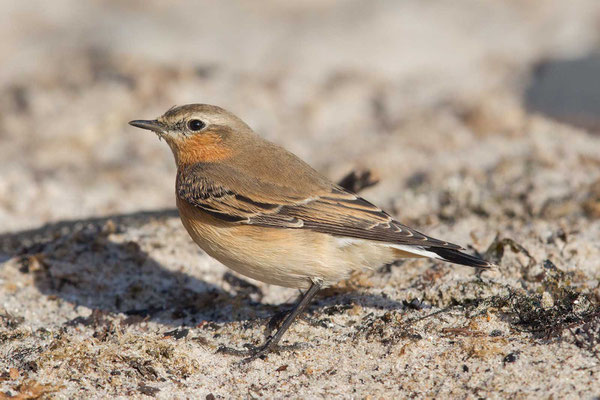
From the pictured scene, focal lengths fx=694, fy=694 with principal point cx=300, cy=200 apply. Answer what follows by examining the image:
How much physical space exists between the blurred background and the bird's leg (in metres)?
2.75

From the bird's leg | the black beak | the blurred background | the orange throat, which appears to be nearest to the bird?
the bird's leg

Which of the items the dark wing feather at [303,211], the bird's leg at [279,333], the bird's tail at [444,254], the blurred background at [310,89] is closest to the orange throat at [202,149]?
the dark wing feather at [303,211]

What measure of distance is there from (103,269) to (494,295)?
382cm

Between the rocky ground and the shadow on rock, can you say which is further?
the shadow on rock

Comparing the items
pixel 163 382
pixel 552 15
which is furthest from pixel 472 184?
pixel 552 15

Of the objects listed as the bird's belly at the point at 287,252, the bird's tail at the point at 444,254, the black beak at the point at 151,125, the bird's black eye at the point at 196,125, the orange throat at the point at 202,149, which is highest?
the bird's black eye at the point at 196,125

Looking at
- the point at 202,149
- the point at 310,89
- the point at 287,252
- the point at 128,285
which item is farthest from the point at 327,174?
the point at 287,252

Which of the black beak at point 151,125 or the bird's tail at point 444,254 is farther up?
the black beak at point 151,125

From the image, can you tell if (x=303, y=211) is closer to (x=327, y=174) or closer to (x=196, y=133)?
(x=196, y=133)

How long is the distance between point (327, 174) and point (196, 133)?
11.5ft

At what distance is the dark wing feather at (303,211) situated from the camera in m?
5.58

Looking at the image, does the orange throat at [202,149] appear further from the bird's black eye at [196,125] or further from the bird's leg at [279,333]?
the bird's leg at [279,333]

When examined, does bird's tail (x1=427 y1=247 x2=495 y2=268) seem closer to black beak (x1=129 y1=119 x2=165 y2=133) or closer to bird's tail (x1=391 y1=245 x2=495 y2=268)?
bird's tail (x1=391 y1=245 x2=495 y2=268)

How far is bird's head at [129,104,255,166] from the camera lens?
6.57 m
